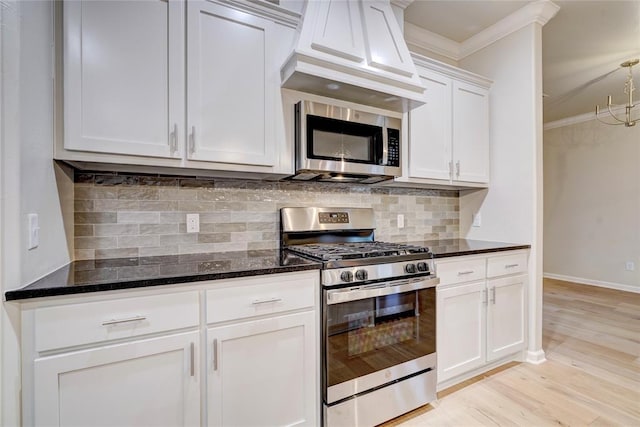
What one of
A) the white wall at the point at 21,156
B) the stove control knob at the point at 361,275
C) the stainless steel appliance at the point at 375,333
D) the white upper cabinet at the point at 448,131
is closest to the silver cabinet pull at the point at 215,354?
the stainless steel appliance at the point at 375,333

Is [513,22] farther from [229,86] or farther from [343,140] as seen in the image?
[229,86]

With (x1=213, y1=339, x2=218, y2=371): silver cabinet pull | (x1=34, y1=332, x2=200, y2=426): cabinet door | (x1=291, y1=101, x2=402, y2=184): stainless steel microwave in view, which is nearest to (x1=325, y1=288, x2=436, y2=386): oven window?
(x1=213, y1=339, x2=218, y2=371): silver cabinet pull

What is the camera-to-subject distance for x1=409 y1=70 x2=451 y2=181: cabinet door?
7.47 feet

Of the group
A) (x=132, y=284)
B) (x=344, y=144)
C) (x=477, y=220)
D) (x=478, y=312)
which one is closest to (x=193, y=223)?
(x=132, y=284)

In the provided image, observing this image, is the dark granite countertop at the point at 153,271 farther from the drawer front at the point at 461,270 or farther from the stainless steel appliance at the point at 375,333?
the drawer front at the point at 461,270

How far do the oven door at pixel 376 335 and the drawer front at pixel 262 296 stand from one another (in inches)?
4.5

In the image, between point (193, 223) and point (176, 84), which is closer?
point (176, 84)

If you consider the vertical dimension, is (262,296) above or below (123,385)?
above

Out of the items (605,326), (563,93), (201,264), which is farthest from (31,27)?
(563,93)

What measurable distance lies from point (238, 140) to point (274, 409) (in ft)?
4.38

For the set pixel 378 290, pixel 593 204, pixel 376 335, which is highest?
pixel 593 204

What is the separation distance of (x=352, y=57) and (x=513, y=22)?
1735 mm

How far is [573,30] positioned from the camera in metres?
2.71

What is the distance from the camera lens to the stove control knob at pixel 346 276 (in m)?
1.53
